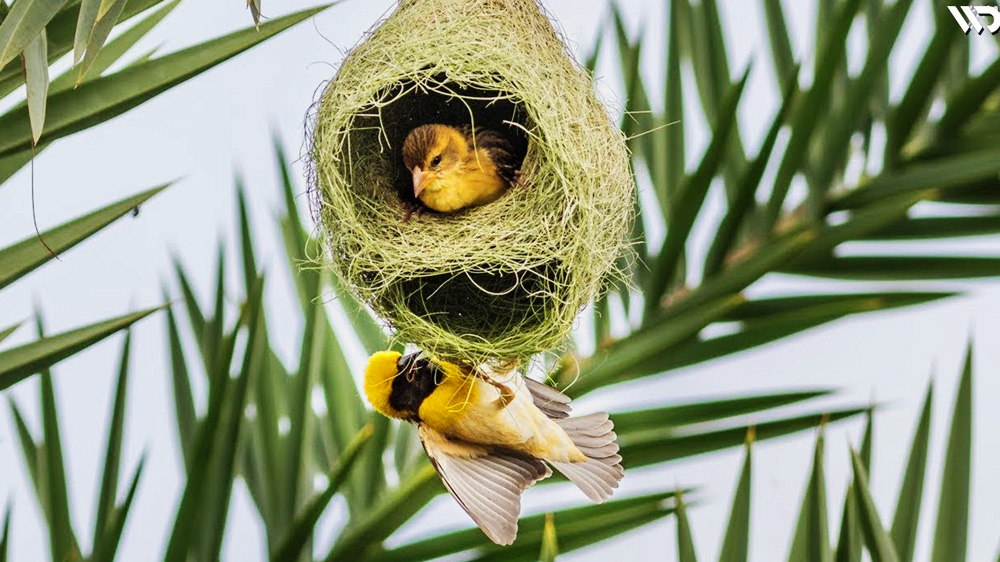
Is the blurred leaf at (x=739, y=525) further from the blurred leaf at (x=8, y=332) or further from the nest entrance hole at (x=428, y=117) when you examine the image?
the blurred leaf at (x=8, y=332)

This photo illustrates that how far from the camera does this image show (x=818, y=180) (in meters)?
2.14

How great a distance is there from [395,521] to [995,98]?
124 centimetres

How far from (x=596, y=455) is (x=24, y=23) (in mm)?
913

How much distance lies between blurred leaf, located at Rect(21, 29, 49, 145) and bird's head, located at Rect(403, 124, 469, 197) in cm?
58

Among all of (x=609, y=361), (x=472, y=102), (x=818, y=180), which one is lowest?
(x=609, y=361)

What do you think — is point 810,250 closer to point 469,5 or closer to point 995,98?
point 995,98

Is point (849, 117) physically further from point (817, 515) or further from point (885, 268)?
point (817, 515)

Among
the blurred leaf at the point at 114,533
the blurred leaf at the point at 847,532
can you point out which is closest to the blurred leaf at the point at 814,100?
the blurred leaf at the point at 847,532

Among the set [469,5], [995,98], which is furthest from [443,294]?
[995,98]

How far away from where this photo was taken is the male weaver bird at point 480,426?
1499 millimetres

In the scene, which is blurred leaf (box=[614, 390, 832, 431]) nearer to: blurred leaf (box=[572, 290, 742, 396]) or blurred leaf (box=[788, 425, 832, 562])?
blurred leaf (box=[572, 290, 742, 396])

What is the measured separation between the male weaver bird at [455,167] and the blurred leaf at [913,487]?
67 cm

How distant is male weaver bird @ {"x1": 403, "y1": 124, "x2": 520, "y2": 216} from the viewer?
1.66 metres

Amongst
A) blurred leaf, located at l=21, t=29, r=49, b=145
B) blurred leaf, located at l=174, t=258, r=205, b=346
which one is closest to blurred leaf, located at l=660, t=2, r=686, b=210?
blurred leaf, located at l=174, t=258, r=205, b=346
